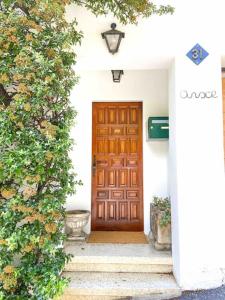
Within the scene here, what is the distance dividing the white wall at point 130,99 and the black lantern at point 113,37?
1465 millimetres

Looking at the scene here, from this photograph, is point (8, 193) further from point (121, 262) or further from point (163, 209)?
point (163, 209)

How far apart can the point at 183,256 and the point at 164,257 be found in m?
0.40

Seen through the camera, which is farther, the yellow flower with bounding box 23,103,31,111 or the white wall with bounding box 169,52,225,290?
the white wall with bounding box 169,52,225,290

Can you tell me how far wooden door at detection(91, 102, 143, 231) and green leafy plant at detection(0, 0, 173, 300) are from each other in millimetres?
2243

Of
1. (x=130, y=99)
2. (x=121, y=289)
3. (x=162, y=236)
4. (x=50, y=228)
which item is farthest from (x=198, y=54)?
(x=121, y=289)

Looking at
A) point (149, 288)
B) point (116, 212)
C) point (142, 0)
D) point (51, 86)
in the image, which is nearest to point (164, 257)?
point (149, 288)

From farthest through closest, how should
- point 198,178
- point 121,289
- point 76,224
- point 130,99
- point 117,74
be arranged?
point 130,99
point 117,74
point 76,224
point 198,178
point 121,289

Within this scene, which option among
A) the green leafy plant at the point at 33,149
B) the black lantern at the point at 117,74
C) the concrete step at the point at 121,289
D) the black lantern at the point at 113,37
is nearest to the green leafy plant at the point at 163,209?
the concrete step at the point at 121,289

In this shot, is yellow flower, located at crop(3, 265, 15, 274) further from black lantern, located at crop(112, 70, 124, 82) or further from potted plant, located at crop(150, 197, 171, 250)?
black lantern, located at crop(112, 70, 124, 82)

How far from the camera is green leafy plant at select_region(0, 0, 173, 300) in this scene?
74.8 inches

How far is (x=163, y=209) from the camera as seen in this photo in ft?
11.8

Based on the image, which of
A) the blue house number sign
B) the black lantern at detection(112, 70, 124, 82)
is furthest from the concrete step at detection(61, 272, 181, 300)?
the black lantern at detection(112, 70, 124, 82)

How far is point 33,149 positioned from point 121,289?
188 cm

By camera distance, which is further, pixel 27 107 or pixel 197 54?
pixel 197 54
